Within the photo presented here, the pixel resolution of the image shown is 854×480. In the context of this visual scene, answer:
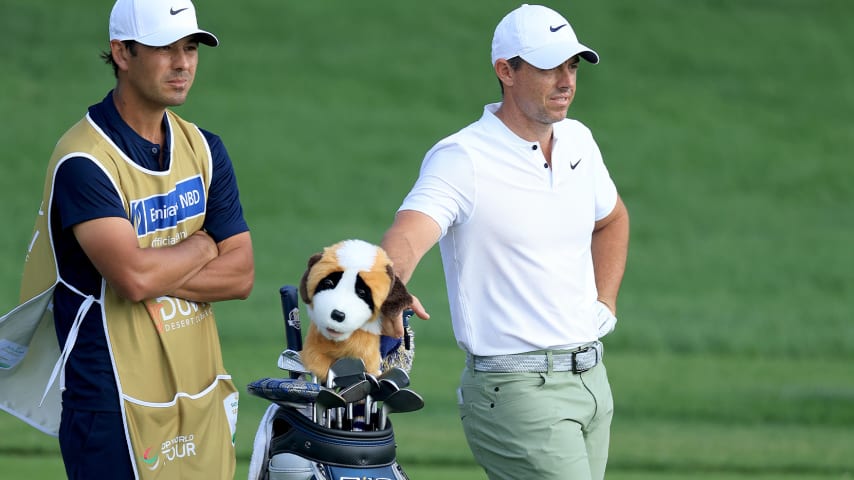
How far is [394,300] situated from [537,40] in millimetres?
1127

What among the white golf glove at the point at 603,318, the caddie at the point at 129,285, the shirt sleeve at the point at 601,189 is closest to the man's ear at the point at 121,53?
the caddie at the point at 129,285

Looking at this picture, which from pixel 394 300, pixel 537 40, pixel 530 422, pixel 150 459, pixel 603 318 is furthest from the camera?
pixel 603 318

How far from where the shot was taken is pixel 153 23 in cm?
367

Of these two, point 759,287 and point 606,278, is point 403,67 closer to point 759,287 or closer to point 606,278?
point 759,287

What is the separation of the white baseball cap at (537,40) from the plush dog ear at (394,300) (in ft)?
3.35

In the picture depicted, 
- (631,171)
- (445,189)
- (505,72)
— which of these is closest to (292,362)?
(445,189)

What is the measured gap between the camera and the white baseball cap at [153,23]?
366 cm

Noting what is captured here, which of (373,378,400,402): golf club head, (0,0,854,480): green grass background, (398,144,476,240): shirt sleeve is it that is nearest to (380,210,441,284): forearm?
(398,144,476,240): shirt sleeve

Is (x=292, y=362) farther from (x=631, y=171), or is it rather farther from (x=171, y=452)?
(x=631, y=171)

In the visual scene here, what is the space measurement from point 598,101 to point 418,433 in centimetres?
1280

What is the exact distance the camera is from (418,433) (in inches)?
356

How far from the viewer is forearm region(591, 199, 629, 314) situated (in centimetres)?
456

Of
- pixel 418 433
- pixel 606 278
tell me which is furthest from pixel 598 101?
pixel 606 278

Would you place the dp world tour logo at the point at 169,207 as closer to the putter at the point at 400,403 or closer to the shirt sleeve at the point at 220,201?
the shirt sleeve at the point at 220,201
